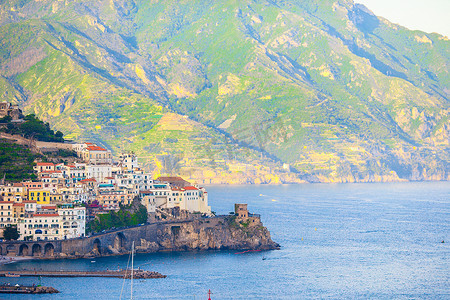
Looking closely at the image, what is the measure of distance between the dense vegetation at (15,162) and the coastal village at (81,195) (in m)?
2.00

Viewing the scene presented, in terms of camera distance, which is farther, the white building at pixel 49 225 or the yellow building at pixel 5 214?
the yellow building at pixel 5 214

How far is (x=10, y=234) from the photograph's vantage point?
13600 cm

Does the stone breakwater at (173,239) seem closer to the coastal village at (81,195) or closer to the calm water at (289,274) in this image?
the coastal village at (81,195)

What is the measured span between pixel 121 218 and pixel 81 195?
7356 millimetres

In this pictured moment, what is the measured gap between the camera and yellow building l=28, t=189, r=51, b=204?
144625 mm

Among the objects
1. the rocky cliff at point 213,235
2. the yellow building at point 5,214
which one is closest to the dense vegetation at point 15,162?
the yellow building at point 5,214

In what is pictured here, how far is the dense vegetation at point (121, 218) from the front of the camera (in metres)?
144

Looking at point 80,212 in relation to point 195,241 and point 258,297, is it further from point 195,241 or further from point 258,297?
point 258,297

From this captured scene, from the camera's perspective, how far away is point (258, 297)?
12069cm

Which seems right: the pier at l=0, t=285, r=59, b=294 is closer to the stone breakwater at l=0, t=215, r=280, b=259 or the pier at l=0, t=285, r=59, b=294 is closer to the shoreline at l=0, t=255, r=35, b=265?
the shoreline at l=0, t=255, r=35, b=265

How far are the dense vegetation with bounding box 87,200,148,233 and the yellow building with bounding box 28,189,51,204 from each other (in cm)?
810

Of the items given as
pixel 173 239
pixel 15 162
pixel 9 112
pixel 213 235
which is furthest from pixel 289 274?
pixel 9 112

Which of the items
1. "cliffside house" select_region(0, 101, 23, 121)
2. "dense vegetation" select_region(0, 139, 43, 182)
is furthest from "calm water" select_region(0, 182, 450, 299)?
"cliffside house" select_region(0, 101, 23, 121)

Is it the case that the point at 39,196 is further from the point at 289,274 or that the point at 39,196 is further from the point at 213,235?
the point at 289,274
